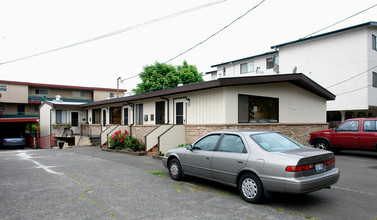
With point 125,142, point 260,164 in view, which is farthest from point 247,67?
point 260,164

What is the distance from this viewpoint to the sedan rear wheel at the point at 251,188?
4973mm

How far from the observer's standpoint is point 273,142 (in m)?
5.64

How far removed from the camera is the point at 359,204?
5.17 m

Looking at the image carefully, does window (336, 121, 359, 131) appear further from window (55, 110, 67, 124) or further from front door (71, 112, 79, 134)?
window (55, 110, 67, 124)

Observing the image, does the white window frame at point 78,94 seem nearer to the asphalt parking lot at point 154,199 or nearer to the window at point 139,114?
the window at point 139,114

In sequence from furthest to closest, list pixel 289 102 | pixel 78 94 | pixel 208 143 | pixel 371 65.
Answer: pixel 78 94, pixel 371 65, pixel 289 102, pixel 208 143

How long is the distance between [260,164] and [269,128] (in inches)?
318

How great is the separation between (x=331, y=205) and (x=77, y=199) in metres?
5.22

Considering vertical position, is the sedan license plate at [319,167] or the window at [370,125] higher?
the window at [370,125]

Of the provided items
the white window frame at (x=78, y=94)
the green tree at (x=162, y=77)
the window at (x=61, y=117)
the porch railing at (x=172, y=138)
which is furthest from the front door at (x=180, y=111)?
the white window frame at (x=78, y=94)

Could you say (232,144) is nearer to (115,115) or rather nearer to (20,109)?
(115,115)

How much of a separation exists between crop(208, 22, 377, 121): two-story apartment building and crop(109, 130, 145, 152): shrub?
29.6 feet

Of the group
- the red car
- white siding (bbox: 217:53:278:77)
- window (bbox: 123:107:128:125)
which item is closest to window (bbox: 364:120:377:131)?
the red car

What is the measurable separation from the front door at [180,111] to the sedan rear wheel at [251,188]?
26.9 feet
